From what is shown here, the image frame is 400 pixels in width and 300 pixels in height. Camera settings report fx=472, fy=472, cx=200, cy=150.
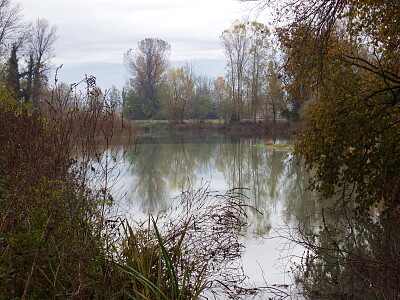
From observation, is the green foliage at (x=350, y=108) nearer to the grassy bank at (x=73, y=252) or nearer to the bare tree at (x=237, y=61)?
the grassy bank at (x=73, y=252)

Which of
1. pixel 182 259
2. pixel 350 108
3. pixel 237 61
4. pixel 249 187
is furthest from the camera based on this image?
pixel 237 61

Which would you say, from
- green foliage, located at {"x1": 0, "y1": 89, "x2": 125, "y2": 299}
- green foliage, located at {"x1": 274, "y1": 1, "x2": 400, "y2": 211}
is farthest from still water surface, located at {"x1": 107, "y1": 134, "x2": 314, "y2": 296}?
green foliage, located at {"x1": 0, "y1": 89, "x2": 125, "y2": 299}

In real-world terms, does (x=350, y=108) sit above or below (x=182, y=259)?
above

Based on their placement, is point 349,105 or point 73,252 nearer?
Answer: point 73,252

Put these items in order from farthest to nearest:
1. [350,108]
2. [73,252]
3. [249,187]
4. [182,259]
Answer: [249,187] → [350,108] → [182,259] → [73,252]

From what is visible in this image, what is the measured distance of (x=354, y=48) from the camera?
9.23 metres

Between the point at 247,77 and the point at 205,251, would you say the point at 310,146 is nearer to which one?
the point at 205,251

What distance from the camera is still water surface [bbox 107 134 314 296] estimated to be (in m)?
7.52

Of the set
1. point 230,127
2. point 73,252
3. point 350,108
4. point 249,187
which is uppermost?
point 350,108

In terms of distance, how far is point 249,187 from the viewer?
15.0 m

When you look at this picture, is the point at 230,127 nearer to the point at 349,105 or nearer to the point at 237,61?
the point at 237,61

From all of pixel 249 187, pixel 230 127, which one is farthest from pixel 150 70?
pixel 249 187

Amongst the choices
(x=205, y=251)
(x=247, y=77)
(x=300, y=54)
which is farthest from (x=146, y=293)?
(x=247, y=77)

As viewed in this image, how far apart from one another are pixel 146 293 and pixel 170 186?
33.8 ft
